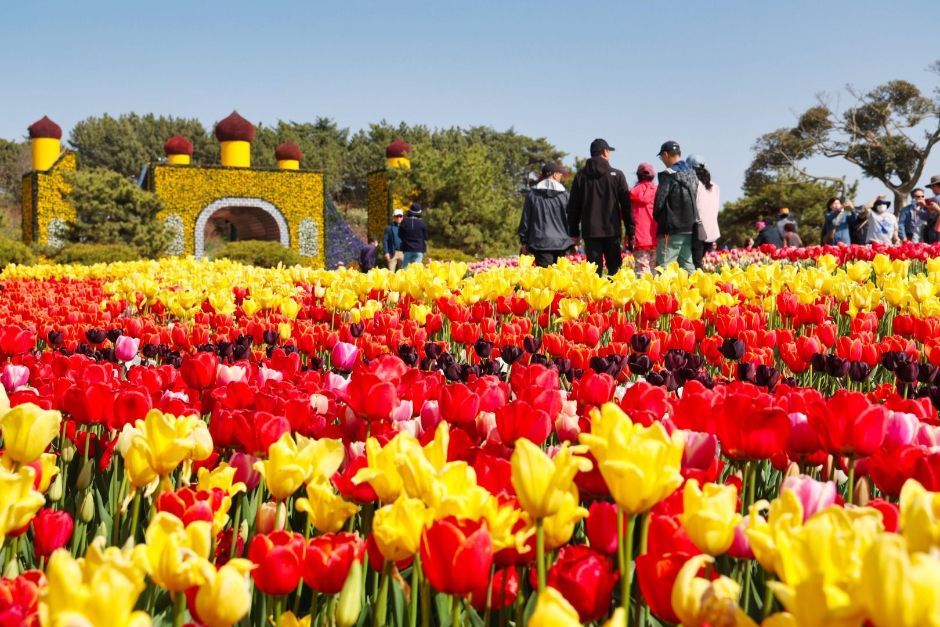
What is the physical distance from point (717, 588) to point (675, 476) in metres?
0.19

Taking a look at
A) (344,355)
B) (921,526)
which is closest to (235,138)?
(344,355)

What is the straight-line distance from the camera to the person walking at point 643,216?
10891mm

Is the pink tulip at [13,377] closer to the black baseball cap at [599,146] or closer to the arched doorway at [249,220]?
the black baseball cap at [599,146]

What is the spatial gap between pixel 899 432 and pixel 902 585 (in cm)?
103

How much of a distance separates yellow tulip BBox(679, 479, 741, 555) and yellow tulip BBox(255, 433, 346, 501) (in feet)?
2.01

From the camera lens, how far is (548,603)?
34.6 inches

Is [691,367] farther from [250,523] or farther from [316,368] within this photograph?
[250,523]

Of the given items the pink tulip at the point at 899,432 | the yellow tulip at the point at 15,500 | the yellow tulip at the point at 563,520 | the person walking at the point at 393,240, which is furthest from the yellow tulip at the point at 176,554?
the person walking at the point at 393,240

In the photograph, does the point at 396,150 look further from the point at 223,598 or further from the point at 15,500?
the point at 223,598

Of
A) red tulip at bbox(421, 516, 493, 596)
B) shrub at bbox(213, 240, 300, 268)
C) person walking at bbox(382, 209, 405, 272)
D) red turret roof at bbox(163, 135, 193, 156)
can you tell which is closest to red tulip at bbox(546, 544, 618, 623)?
red tulip at bbox(421, 516, 493, 596)

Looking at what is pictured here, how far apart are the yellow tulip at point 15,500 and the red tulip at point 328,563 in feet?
1.29

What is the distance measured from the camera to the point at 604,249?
1053 cm

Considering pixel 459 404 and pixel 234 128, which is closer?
pixel 459 404

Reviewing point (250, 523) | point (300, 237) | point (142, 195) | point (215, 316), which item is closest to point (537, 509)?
point (250, 523)
